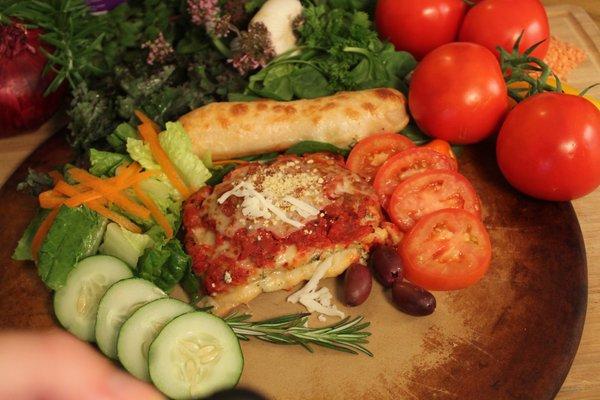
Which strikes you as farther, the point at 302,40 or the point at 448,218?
the point at 302,40

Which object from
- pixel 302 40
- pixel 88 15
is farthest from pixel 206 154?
Result: pixel 88 15

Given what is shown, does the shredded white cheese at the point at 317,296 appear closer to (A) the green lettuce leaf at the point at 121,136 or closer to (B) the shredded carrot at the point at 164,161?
(B) the shredded carrot at the point at 164,161

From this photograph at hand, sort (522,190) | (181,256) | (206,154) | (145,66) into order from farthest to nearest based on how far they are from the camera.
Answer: (145,66)
(206,154)
(522,190)
(181,256)

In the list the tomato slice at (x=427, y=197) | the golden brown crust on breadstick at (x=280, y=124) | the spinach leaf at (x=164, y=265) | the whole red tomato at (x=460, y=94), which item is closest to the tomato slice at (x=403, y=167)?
the tomato slice at (x=427, y=197)

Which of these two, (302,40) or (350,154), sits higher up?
(302,40)

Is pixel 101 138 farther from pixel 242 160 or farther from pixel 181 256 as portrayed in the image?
pixel 181 256

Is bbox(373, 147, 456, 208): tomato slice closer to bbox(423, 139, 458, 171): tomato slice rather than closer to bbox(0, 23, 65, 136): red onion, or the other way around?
bbox(423, 139, 458, 171): tomato slice

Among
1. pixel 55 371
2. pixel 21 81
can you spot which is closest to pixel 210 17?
pixel 21 81
